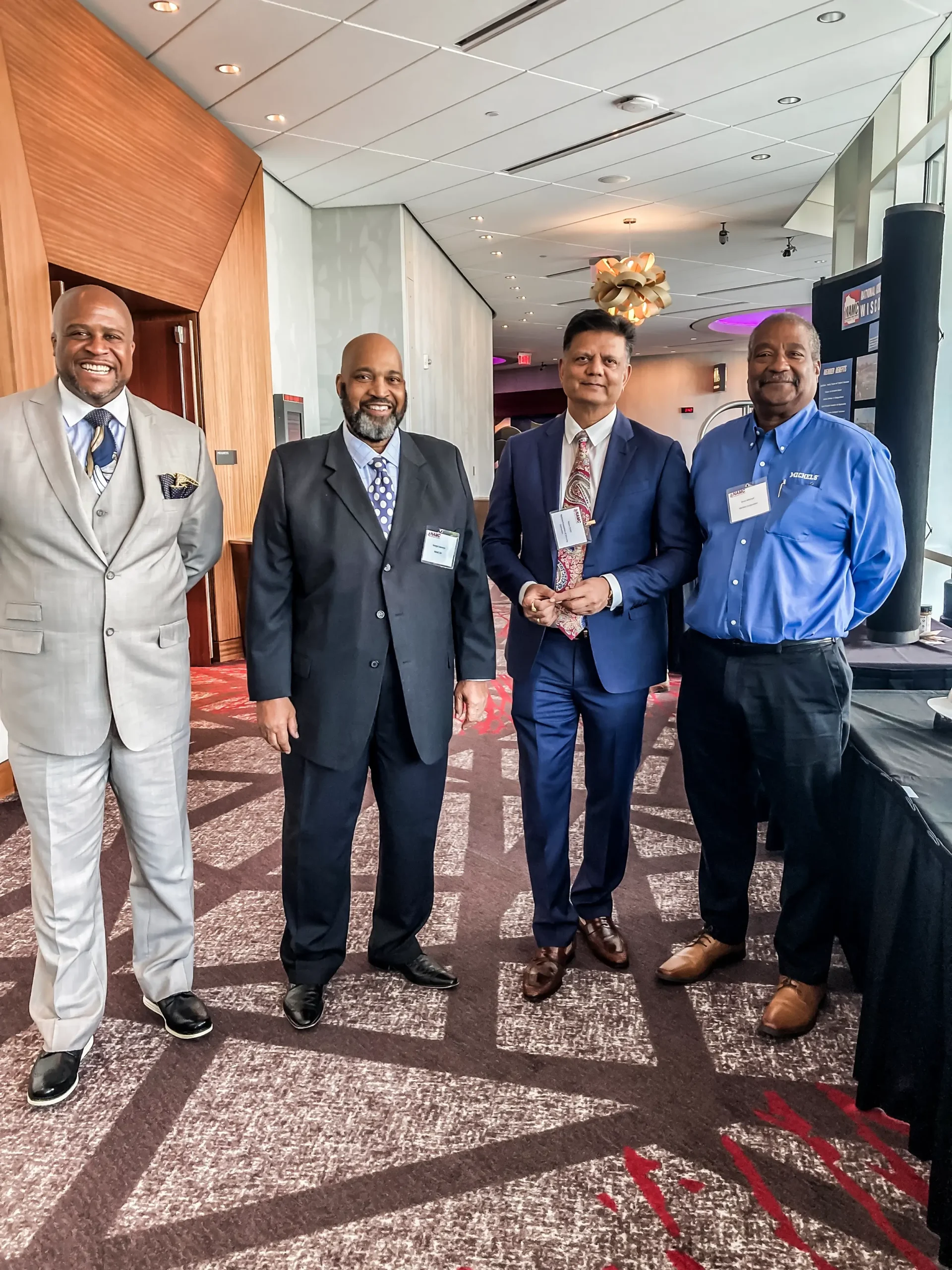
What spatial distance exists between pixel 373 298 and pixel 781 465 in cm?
718

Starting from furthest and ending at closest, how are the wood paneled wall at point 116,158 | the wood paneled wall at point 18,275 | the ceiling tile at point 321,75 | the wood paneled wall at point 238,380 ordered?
the wood paneled wall at point 238,380, the ceiling tile at point 321,75, the wood paneled wall at point 116,158, the wood paneled wall at point 18,275

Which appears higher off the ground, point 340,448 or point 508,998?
point 340,448

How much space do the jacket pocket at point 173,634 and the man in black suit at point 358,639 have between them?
162 millimetres

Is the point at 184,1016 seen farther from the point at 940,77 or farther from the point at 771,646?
the point at 940,77

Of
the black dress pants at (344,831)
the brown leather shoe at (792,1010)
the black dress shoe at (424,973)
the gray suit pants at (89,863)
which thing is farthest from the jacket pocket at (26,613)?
the brown leather shoe at (792,1010)

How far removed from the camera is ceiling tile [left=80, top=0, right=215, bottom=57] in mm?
4664

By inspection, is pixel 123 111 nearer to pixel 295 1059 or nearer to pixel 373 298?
pixel 373 298

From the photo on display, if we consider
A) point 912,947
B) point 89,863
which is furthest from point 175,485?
point 912,947

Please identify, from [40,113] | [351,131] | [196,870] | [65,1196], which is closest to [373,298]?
[351,131]

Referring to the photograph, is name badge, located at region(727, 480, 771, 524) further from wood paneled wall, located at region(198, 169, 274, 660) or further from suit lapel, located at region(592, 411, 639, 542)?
wood paneled wall, located at region(198, 169, 274, 660)

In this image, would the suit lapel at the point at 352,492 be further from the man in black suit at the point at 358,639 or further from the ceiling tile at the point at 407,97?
the ceiling tile at the point at 407,97

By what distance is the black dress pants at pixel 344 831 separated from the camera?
2.22 meters

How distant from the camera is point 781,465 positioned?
2188 millimetres

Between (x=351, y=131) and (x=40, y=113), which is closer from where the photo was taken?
(x=40, y=113)
